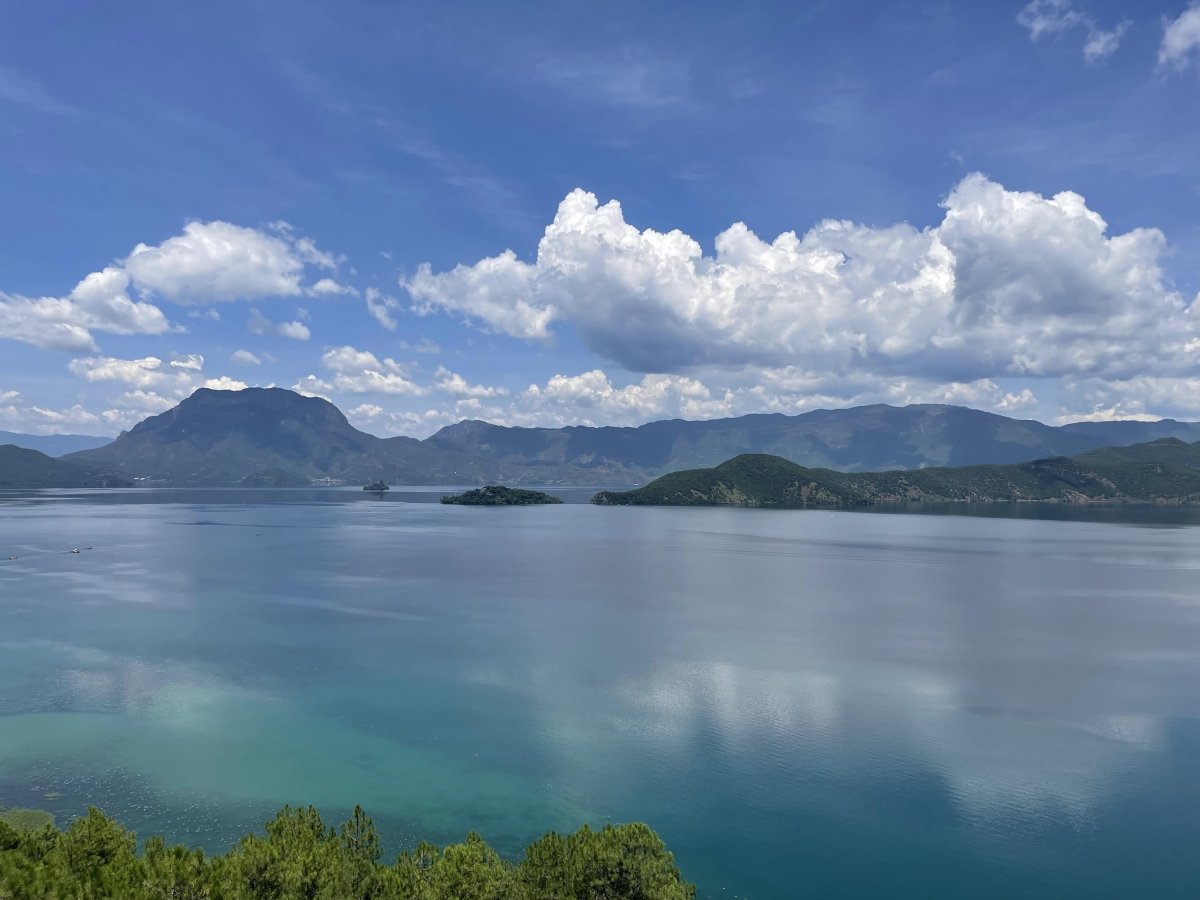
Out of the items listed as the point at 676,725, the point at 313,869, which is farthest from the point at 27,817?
the point at 676,725

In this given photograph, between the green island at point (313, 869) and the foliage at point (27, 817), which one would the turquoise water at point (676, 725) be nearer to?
the foliage at point (27, 817)

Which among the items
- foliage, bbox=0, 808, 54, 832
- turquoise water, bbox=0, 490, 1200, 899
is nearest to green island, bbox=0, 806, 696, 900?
turquoise water, bbox=0, 490, 1200, 899

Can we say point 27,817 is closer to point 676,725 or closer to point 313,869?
point 313,869

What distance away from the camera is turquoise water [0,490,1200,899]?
4366cm

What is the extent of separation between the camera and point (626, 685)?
73938 millimetres

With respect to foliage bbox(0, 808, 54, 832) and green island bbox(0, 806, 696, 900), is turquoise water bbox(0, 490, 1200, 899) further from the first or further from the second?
green island bbox(0, 806, 696, 900)

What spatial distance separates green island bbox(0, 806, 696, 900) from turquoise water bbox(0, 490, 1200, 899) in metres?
9.66

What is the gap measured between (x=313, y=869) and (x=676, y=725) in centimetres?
3812

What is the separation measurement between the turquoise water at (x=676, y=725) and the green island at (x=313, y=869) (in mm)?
9656

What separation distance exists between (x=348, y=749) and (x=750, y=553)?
153 meters

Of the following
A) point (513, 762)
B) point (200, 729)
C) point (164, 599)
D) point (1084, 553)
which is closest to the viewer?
point (513, 762)

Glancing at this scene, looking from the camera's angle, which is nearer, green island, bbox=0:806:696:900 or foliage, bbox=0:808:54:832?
green island, bbox=0:806:696:900

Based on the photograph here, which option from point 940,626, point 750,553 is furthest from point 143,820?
point 750,553

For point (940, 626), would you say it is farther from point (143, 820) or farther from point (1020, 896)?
point (143, 820)
